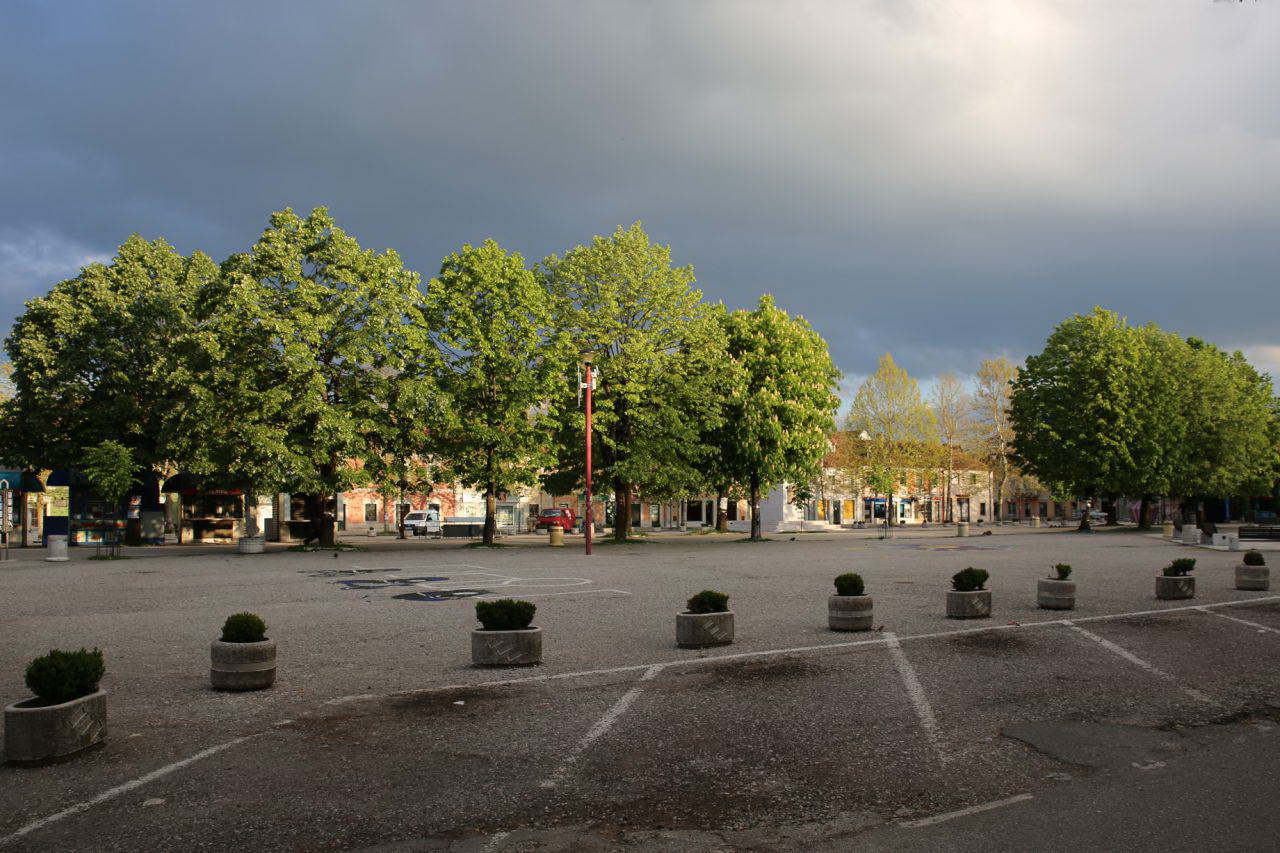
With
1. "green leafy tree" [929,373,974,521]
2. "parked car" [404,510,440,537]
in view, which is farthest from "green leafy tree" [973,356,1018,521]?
"parked car" [404,510,440,537]

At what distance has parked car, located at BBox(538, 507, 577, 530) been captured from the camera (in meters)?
65.6

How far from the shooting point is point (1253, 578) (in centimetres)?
1941

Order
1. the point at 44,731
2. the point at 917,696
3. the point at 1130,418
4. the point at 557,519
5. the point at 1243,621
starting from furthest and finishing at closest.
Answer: the point at 557,519
the point at 1130,418
the point at 1243,621
the point at 917,696
the point at 44,731

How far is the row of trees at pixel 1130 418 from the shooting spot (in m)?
56.2

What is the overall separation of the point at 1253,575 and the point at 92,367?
49.5 meters

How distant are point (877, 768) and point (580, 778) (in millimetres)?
2406

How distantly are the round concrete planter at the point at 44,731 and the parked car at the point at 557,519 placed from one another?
189 feet

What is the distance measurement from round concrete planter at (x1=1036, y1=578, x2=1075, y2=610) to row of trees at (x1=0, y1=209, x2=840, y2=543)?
84.8ft

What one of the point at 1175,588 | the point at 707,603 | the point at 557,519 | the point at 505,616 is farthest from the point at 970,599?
the point at 557,519

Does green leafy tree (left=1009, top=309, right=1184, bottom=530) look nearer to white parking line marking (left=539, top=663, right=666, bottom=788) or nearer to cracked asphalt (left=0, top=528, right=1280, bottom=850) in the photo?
cracked asphalt (left=0, top=528, right=1280, bottom=850)

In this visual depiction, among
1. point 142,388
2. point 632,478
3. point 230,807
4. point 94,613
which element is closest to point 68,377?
point 142,388

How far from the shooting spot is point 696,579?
2395cm

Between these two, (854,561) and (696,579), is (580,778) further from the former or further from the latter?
(854,561)

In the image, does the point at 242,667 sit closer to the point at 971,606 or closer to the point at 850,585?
the point at 850,585
